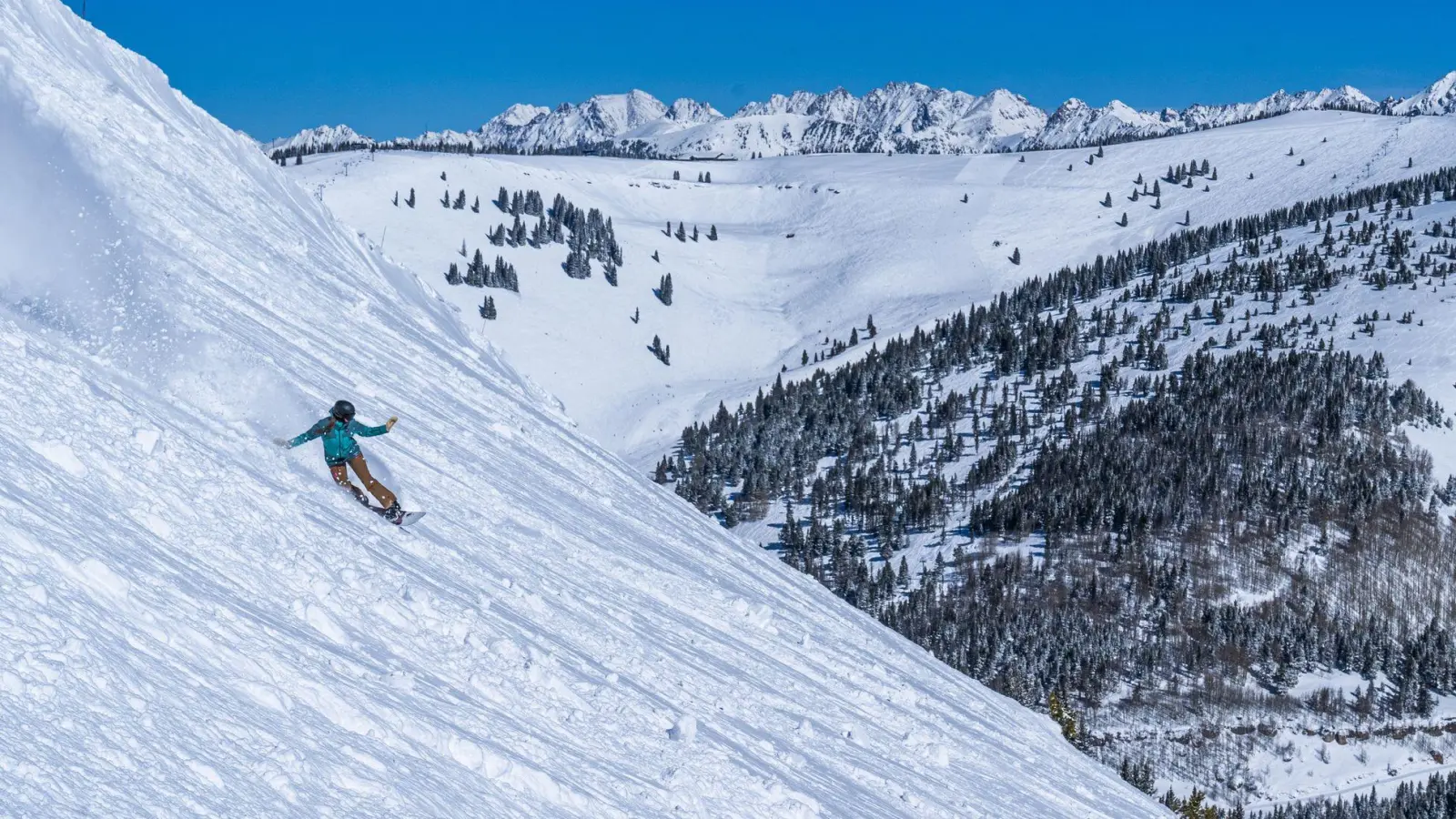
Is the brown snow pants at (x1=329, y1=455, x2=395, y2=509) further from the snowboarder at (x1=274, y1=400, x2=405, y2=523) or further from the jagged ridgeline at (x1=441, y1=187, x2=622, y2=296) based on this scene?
the jagged ridgeline at (x1=441, y1=187, x2=622, y2=296)

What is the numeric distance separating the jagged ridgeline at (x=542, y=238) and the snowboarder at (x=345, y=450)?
14307 centimetres

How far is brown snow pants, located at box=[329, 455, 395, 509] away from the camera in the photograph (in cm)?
1678

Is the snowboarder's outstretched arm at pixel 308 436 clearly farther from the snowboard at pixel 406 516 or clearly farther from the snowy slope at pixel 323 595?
the snowboard at pixel 406 516

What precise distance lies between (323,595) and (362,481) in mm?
4112

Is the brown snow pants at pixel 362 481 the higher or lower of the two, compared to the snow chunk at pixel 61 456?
higher

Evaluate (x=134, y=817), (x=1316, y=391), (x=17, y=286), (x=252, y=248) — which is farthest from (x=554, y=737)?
(x=1316, y=391)

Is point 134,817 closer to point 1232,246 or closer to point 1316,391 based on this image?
point 1316,391

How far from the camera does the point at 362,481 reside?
17000 millimetres

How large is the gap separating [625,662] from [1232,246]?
195 metres

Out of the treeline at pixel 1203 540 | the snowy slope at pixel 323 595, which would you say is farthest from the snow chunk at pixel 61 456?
the treeline at pixel 1203 540

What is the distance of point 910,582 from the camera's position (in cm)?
11762

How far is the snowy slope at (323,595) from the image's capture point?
938 cm

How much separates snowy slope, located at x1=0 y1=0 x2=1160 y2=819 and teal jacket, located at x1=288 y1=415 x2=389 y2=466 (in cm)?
39

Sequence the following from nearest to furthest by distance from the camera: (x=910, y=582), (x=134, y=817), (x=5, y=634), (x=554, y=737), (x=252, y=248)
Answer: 1. (x=134, y=817)
2. (x=5, y=634)
3. (x=554, y=737)
4. (x=252, y=248)
5. (x=910, y=582)
